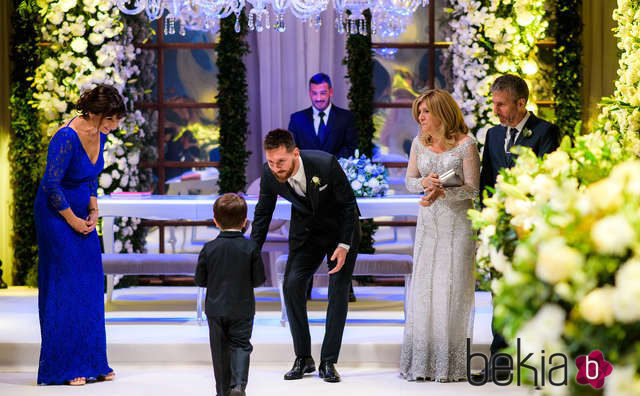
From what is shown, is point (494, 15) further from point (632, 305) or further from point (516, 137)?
Result: point (632, 305)

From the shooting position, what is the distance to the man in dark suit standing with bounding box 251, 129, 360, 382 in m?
4.67

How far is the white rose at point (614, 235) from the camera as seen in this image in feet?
5.39

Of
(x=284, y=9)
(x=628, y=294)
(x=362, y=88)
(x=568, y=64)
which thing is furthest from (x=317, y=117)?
(x=628, y=294)

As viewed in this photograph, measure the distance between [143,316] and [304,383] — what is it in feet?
6.70

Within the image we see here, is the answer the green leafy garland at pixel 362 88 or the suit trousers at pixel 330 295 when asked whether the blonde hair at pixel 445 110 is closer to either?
the suit trousers at pixel 330 295

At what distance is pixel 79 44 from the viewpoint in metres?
7.52

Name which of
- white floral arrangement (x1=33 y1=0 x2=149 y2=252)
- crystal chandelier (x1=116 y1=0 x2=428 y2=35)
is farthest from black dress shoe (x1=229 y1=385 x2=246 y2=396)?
white floral arrangement (x1=33 y1=0 x2=149 y2=252)

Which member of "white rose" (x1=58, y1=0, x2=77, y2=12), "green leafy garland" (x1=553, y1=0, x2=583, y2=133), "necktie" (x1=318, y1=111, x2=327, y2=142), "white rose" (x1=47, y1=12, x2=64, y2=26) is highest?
"white rose" (x1=58, y1=0, x2=77, y2=12)

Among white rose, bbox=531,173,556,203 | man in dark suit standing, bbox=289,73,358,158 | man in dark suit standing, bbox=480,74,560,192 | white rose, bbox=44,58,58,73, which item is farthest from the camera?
white rose, bbox=44,58,58,73

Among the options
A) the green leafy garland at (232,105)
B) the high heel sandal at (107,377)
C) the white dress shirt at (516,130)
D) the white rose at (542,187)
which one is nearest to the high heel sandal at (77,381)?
the high heel sandal at (107,377)

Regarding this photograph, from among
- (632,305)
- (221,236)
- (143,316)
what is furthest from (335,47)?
(632,305)

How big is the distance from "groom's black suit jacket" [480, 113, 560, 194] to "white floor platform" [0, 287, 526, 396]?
3.97 ft

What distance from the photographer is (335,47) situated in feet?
27.6

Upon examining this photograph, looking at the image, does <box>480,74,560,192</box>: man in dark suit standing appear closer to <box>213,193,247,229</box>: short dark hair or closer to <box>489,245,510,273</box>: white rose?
<box>213,193,247,229</box>: short dark hair
